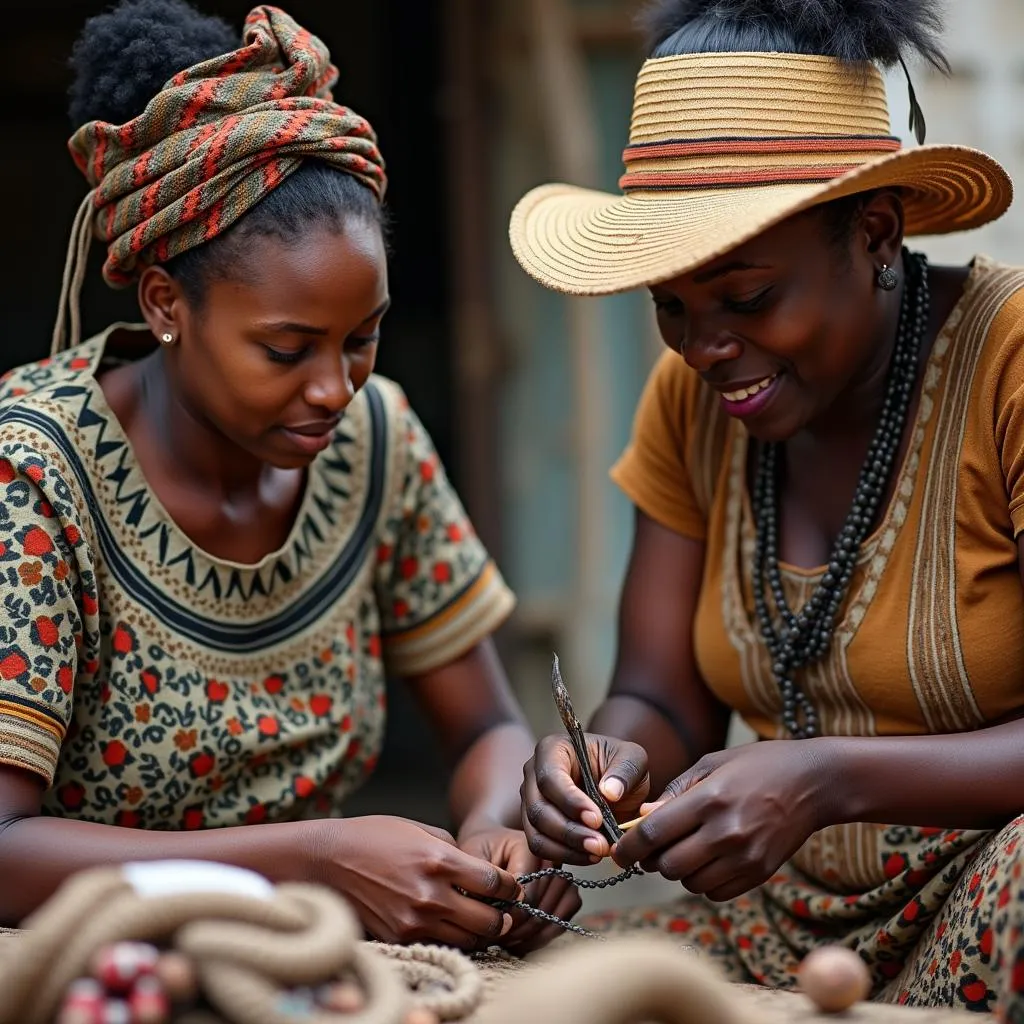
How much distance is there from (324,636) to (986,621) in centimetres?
116

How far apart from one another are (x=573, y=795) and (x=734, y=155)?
1031 mm

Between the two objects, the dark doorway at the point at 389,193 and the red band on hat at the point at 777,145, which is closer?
the red band on hat at the point at 777,145

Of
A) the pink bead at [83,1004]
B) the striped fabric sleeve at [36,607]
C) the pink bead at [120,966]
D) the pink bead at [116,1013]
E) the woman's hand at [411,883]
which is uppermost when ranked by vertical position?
the striped fabric sleeve at [36,607]

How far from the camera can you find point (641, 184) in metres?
2.53

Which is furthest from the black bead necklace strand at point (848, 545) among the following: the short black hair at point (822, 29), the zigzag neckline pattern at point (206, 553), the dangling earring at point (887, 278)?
the zigzag neckline pattern at point (206, 553)

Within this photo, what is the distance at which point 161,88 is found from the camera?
2.53 meters

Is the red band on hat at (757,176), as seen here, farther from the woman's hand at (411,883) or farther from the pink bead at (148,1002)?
the pink bead at (148,1002)

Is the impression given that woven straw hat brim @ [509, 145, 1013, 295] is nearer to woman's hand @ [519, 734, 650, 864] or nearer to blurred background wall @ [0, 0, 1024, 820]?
woman's hand @ [519, 734, 650, 864]

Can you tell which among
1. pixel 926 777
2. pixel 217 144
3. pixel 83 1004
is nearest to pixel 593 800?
pixel 926 777

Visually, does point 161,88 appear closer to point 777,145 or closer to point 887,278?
point 777,145

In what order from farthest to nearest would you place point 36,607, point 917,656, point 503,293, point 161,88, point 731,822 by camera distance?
point 503,293, point 161,88, point 917,656, point 36,607, point 731,822

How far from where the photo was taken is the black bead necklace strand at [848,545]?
253cm

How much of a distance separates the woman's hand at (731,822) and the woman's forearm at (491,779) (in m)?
0.54

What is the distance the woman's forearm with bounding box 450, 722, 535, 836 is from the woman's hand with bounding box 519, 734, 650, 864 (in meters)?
0.29
